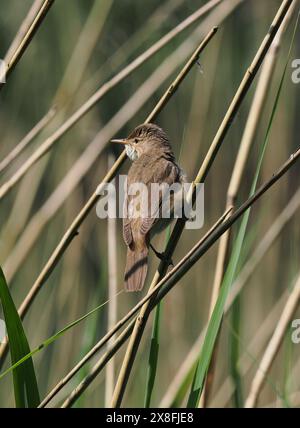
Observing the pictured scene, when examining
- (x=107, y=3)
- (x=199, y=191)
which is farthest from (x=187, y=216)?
(x=107, y=3)

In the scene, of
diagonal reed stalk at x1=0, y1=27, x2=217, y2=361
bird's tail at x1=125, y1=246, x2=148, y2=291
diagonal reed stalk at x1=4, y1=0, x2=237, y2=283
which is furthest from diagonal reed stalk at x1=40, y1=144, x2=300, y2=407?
diagonal reed stalk at x1=4, y1=0, x2=237, y2=283

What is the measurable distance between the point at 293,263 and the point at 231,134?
1560 millimetres

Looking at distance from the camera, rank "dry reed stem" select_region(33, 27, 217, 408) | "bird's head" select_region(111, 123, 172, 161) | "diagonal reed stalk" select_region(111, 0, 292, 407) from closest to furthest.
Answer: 1. "diagonal reed stalk" select_region(111, 0, 292, 407)
2. "dry reed stem" select_region(33, 27, 217, 408)
3. "bird's head" select_region(111, 123, 172, 161)

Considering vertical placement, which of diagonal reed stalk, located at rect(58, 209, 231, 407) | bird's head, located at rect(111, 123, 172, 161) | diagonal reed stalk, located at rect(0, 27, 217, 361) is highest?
bird's head, located at rect(111, 123, 172, 161)

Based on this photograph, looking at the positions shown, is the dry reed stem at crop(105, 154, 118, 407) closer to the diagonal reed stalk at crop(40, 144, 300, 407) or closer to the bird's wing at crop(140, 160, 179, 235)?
the bird's wing at crop(140, 160, 179, 235)

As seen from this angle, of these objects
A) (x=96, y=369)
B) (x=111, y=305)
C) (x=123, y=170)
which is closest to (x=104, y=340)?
(x=96, y=369)

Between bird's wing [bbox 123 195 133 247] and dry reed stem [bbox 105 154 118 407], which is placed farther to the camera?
bird's wing [bbox 123 195 133 247]

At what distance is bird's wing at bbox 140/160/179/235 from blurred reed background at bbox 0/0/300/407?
0.14 m

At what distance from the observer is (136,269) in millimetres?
1883

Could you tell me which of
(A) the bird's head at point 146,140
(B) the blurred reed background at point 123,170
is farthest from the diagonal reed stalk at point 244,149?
(A) the bird's head at point 146,140

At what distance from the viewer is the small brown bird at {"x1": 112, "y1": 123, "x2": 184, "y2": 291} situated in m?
1.93

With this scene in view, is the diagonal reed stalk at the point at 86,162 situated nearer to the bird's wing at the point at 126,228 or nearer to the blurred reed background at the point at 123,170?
the blurred reed background at the point at 123,170

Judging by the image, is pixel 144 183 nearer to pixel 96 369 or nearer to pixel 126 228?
pixel 126 228

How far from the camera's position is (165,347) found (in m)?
3.06
